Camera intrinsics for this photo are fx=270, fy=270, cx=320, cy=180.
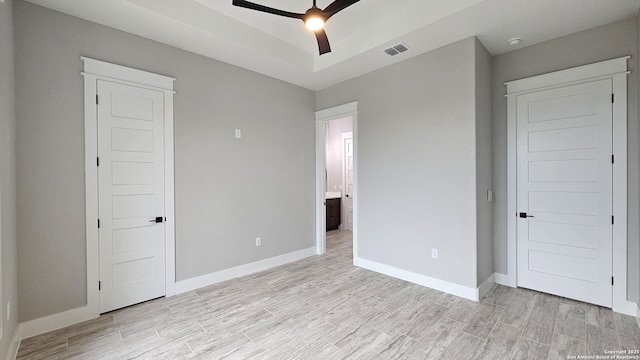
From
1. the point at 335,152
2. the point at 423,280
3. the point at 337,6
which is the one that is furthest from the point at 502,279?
the point at 335,152

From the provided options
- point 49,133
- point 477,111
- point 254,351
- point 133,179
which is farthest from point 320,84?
point 254,351

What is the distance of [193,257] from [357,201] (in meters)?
2.43

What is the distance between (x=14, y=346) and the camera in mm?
2148

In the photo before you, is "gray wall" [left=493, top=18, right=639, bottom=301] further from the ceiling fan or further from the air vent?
the ceiling fan

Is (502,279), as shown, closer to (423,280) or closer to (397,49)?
(423,280)

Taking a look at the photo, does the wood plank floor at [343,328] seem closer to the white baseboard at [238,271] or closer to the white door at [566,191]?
the white baseboard at [238,271]

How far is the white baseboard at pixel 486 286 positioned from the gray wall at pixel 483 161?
48mm

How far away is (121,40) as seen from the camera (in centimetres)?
286

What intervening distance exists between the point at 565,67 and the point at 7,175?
535 cm

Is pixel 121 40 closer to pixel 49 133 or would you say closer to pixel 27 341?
pixel 49 133

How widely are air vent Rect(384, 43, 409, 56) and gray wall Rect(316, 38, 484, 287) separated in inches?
11.3

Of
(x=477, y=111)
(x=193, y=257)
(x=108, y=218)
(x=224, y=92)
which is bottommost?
(x=193, y=257)

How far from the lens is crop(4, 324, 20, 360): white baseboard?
6.58 ft

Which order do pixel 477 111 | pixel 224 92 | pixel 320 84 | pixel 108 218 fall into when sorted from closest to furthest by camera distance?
pixel 108 218, pixel 477 111, pixel 224 92, pixel 320 84
